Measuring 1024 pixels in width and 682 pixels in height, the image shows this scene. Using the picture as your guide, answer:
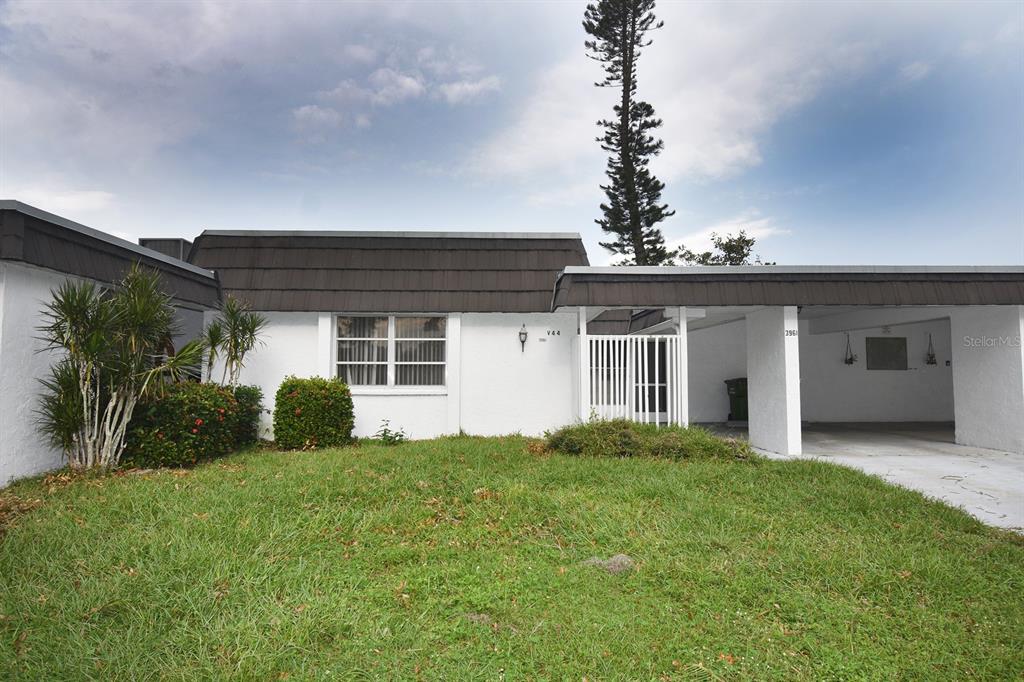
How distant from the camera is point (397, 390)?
9617mm

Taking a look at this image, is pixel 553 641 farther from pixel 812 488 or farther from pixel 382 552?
pixel 812 488

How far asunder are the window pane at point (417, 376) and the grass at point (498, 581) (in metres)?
4.10

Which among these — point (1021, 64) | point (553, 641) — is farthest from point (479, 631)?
point (1021, 64)

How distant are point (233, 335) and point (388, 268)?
287 cm

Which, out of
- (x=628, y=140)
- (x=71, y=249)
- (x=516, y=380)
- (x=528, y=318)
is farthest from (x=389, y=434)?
(x=628, y=140)

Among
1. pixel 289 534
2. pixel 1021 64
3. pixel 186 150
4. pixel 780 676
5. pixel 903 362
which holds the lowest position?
pixel 780 676

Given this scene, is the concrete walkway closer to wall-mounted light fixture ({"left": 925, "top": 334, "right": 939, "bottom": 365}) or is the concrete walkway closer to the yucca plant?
wall-mounted light fixture ({"left": 925, "top": 334, "right": 939, "bottom": 365})

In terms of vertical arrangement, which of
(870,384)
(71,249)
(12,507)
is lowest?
(12,507)

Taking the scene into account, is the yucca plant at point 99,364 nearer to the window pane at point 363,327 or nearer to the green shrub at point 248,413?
the green shrub at point 248,413

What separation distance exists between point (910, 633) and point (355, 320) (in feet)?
29.2

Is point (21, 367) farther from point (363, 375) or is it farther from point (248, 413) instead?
point (363, 375)

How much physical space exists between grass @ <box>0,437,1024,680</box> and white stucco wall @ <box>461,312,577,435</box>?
394 centimetres

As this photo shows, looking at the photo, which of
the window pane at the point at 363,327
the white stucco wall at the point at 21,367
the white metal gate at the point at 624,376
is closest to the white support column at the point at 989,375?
the white metal gate at the point at 624,376

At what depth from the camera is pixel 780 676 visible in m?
2.80
